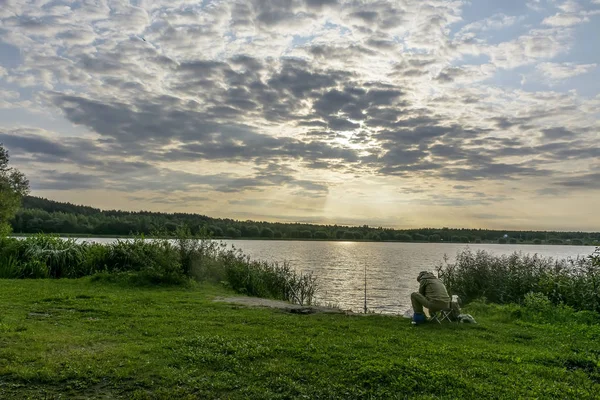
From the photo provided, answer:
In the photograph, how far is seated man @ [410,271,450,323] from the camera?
462 inches

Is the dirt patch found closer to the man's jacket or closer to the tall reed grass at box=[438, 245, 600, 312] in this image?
the man's jacket

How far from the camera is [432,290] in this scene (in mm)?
12062

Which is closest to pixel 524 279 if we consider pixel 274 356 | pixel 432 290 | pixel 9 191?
pixel 432 290

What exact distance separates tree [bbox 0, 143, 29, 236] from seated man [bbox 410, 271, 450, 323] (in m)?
26.7

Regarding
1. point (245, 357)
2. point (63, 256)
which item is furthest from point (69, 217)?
point (245, 357)

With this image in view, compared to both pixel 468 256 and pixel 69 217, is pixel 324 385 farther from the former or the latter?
pixel 69 217

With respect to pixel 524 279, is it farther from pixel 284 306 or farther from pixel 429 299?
pixel 284 306

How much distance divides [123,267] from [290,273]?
25.5 feet

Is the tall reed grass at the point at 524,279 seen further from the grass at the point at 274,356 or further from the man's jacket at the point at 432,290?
the man's jacket at the point at 432,290

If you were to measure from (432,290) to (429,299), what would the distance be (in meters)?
0.30

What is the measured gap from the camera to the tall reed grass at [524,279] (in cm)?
1459

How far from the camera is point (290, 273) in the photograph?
21.8 m

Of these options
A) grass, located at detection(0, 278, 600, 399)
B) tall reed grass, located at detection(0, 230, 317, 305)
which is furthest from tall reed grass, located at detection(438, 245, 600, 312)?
tall reed grass, located at detection(0, 230, 317, 305)

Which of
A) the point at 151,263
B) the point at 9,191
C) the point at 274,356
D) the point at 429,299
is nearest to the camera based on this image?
the point at 274,356
